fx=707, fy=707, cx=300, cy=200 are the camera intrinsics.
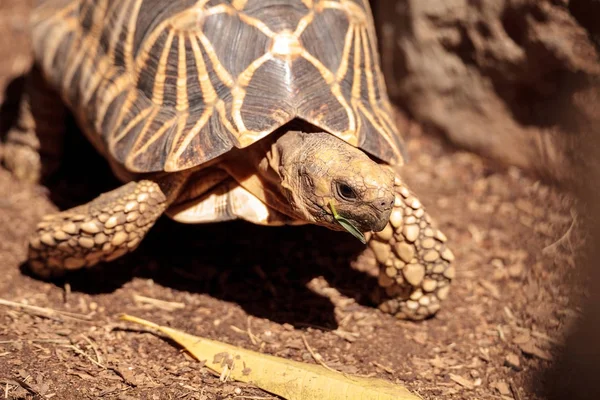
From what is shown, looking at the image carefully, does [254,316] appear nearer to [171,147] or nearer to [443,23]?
[171,147]

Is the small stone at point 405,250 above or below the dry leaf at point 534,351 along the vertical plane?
above

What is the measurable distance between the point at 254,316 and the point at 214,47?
127 cm

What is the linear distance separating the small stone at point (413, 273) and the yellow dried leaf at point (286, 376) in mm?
564

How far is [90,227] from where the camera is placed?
3.21 metres

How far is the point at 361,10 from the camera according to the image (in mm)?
3498

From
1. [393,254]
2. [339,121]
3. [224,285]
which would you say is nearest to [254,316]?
[224,285]

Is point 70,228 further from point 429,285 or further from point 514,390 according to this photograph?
point 514,390

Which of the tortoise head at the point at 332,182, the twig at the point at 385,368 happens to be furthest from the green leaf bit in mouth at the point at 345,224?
the twig at the point at 385,368

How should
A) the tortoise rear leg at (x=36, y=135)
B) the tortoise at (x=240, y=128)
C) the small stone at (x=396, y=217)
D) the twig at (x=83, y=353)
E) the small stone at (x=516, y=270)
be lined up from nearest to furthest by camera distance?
1. the twig at (x=83, y=353)
2. the tortoise at (x=240, y=128)
3. the small stone at (x=396, y=217)
4. the small stone at (x=516, y=270)
5. the tortoise rear leg at (x=36, y=135)

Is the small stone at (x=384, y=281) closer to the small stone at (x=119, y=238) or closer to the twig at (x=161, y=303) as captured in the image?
the twig at (x=161, y=303)

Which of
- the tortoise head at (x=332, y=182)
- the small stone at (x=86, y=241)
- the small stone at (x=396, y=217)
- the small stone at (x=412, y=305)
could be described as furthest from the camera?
the small stone at (x=412, y=305)

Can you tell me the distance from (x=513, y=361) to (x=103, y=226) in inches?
76.2

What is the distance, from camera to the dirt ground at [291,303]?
2.91 meters

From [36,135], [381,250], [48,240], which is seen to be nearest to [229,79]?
[381,250]
